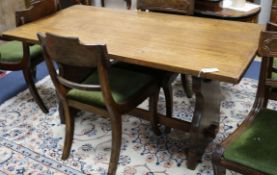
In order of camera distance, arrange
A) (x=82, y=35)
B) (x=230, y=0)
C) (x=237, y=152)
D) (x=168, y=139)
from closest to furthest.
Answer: (x=237, y=152), (x=82, y=35), (x=168, y=139), (x=230, y=0)

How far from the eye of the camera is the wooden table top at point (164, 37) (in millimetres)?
1581

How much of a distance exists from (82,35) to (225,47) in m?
0.85

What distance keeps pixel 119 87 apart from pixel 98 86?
8.2 inches

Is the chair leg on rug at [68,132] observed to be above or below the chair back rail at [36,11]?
below

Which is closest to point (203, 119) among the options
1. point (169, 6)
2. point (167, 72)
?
point (167, 72)

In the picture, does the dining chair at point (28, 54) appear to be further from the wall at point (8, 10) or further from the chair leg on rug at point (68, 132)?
the wall at point (8, 10)

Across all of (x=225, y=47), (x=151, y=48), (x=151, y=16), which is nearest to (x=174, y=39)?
(x=151, y=48)

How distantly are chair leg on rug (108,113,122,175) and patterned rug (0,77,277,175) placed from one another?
8 cm

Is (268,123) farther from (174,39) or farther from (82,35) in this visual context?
(82,35)

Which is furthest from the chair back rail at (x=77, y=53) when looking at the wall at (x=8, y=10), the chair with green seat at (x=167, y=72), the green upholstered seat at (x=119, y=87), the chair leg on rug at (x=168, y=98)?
the wall at (x=8, y=10)

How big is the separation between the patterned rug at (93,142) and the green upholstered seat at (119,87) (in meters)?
0.44

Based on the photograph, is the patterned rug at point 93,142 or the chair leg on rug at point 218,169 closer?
the chair leg on rug at point 218,169

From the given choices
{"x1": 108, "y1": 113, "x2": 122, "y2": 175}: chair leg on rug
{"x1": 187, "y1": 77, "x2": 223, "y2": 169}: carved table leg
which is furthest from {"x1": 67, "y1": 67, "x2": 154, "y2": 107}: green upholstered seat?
{"x1": 187, "y1": 77, "x2": 223, "y2": 169}: carved table leg

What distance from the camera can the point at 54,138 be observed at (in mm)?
2305
